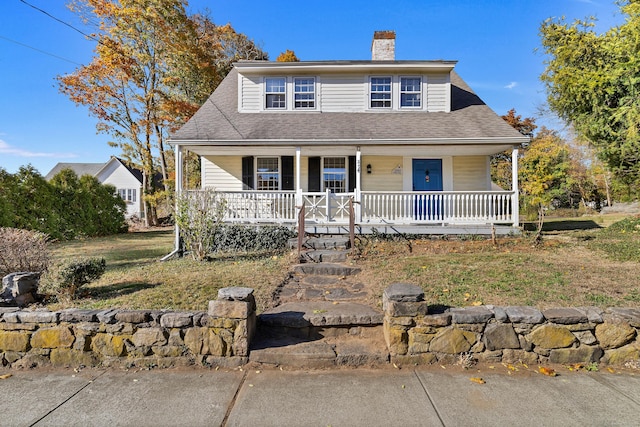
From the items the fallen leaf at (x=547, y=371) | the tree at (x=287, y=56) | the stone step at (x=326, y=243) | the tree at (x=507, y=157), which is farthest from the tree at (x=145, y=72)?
the tree at (x=507, y=157)

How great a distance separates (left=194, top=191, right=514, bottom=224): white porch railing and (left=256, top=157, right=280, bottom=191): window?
149cm

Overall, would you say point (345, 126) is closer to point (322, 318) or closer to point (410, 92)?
point (410, 92)

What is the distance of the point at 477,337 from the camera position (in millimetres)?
3480

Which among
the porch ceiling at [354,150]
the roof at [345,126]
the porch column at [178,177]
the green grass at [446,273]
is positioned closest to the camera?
the green grass at [446,273]

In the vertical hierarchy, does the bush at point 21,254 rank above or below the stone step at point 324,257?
above

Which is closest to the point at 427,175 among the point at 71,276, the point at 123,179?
the point at 71,276

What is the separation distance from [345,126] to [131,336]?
877cm

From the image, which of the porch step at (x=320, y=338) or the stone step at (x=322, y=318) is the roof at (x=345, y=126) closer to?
the stone step at (x=322, y=318)

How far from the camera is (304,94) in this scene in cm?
1182

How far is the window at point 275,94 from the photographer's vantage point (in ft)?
38.7

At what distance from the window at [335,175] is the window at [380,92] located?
2.34m

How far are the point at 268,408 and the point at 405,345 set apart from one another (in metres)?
1.50

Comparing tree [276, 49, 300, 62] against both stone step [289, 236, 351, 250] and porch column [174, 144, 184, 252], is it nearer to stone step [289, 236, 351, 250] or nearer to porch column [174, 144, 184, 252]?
porch column [174, 144, 184, 252]

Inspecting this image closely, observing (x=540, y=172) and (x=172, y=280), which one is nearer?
(x=172, y=280)
